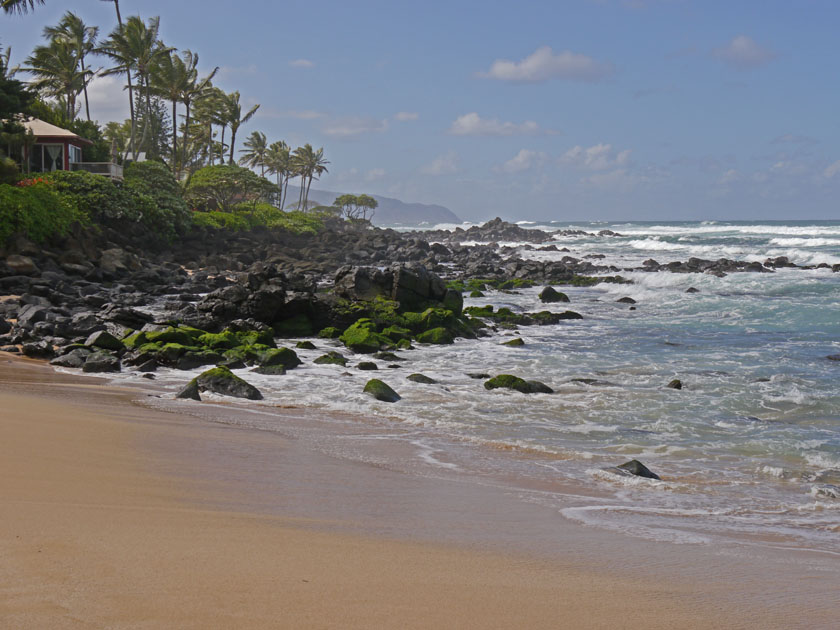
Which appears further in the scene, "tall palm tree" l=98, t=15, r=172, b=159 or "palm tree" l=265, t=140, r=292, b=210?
"palm tree" l=265, t=140, r=292, b=210

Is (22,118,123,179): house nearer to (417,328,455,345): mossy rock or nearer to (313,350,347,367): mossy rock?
(417,328,455,345): mossy rock

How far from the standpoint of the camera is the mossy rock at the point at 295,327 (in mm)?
16562

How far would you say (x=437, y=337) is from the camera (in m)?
16.5

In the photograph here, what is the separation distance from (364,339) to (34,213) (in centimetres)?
1592

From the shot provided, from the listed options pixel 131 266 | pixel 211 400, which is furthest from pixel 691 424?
pixel 131 266

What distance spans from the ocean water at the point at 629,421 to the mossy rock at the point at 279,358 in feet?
1.82

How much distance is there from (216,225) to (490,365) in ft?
109

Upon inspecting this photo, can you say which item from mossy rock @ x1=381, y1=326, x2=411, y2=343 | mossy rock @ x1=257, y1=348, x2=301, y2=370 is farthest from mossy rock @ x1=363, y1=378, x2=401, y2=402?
mossy rock @ x1=381, y1=326, x2=411, y2=343

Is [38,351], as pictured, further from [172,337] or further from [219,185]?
[219,185]

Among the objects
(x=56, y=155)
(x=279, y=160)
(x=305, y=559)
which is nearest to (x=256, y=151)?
(x=279, y=160)

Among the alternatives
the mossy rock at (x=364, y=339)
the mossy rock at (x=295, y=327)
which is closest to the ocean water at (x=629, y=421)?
the mossy rock at (x=364, y=339)

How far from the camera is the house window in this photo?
38.2 m

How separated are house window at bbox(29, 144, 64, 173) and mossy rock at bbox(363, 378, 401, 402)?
34.6m

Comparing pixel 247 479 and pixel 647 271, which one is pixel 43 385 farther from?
pixel 647 271
